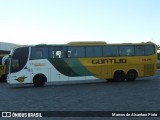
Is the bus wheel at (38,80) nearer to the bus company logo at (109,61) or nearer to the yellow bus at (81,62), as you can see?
the yellow bus at (81,62)

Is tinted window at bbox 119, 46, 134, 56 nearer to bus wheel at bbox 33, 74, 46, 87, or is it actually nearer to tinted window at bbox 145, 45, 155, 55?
tinted window at bbox 145, 45, 155, 55

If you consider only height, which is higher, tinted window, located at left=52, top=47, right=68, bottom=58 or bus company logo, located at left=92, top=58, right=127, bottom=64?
tinted window, located at left=52, top=47, right=68, bottom=58

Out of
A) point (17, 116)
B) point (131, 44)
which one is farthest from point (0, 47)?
point (17, 116)

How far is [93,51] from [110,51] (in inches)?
50.3

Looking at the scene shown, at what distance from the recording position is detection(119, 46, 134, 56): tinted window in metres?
29.6

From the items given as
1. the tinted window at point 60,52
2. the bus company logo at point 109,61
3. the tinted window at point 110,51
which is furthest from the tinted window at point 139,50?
the tinted window at point 60,52

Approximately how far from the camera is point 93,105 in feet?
48.7

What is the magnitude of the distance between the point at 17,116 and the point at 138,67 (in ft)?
67.4

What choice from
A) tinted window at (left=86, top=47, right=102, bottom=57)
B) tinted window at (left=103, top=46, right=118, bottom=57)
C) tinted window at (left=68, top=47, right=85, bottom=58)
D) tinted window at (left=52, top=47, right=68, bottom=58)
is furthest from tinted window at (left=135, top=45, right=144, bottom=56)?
tinted window at (left=52, top=47, right=68, bottom=58)

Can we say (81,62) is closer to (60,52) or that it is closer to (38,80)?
(60,52)

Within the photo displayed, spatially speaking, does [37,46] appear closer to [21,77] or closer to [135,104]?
[21,77]

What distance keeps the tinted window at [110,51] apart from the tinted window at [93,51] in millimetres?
365

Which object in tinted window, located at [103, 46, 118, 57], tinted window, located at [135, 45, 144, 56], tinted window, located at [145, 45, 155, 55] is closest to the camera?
tinted window, located at [103, 46, 118, 57]

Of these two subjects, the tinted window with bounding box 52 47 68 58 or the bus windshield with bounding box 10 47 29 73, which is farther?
the tinted window with bounding box 52 47 68 58
